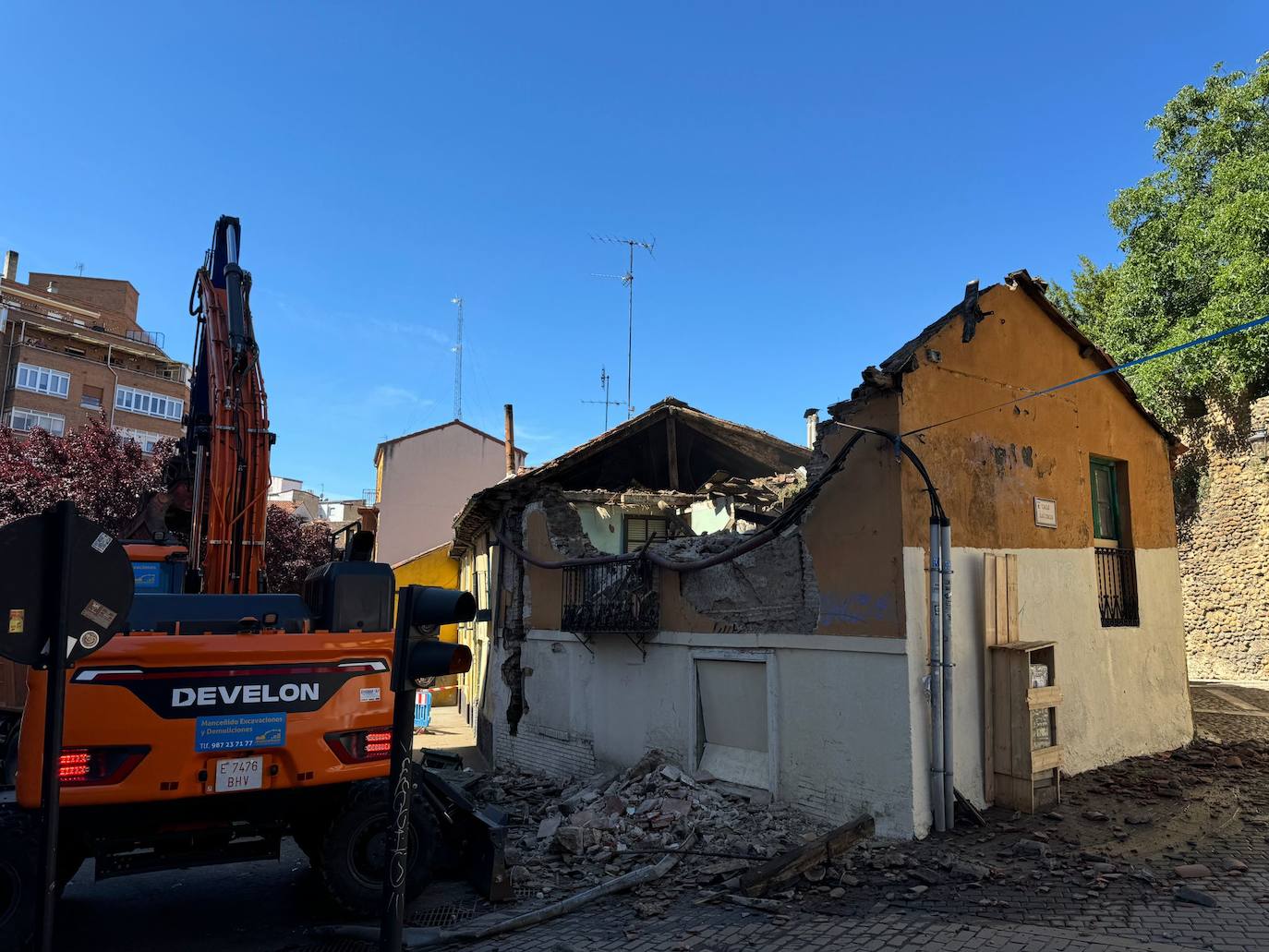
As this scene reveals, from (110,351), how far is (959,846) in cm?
4977

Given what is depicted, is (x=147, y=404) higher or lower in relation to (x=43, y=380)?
lower

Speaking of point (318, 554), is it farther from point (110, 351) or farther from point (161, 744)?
point (110, 351)

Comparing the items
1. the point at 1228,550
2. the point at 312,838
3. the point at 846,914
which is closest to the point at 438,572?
the point at 312,838

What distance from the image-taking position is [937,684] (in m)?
7.34

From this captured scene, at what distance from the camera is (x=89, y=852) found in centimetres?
549

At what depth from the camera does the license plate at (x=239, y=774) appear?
5.45 metres

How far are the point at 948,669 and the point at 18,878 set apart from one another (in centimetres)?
696

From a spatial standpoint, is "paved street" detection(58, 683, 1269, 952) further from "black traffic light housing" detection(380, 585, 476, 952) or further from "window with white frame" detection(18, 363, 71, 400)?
"window with white frame" detection(18, 363, 71, 400)

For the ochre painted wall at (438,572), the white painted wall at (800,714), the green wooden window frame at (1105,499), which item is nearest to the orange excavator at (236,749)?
the white painted wall at (800,714)

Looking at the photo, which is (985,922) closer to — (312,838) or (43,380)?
(312,838)

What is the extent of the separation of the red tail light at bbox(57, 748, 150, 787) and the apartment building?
38.9m

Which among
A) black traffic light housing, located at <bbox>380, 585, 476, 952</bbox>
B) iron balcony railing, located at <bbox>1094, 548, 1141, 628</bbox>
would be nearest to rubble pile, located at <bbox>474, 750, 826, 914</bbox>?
black traffic light housing, located at <bbox>380, 585, 476, 952</bbox>

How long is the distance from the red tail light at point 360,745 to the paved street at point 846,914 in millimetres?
1158

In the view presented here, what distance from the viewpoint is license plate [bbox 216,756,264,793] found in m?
5.45
